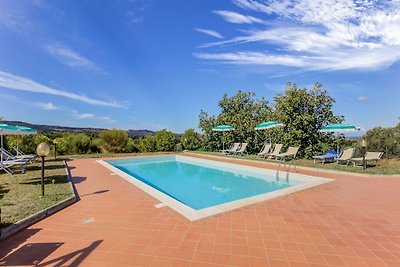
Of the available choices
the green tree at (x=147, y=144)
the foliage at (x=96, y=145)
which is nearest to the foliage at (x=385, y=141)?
the green tree at (x=147, y=144)

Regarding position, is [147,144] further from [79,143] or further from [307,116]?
[307,116]

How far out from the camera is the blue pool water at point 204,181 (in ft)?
22.2

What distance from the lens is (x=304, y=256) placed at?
276 cm

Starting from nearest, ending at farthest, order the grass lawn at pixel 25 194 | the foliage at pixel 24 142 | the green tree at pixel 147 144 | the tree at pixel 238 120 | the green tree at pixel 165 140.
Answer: the grass lawn at pixel 25 194 < the foliage at pixel 24 142 < the tree at pixel 238 120 < the green tree at pixel 147 144 < the green tree at pixel 165 140

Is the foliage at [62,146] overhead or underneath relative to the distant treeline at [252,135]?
underneath

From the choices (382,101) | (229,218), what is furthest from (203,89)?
(229,218)

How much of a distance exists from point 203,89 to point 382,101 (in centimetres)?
1330

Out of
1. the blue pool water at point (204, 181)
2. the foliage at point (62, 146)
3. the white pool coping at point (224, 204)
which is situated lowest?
the blue pool water at point (204, 181)

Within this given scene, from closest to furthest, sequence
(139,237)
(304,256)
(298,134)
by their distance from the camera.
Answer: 1. (304,256)
2. (139,237)
3. (298,134)

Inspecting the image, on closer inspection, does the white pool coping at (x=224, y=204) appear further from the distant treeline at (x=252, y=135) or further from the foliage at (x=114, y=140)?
the foliage at (x=114, y=140)

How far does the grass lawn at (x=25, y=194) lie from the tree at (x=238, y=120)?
10931mm

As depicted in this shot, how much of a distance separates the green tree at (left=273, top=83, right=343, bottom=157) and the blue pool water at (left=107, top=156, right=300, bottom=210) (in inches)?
166

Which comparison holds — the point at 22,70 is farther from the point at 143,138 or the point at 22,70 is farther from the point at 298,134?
the point at 298,134

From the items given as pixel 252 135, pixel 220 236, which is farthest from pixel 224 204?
pixel 252 135
